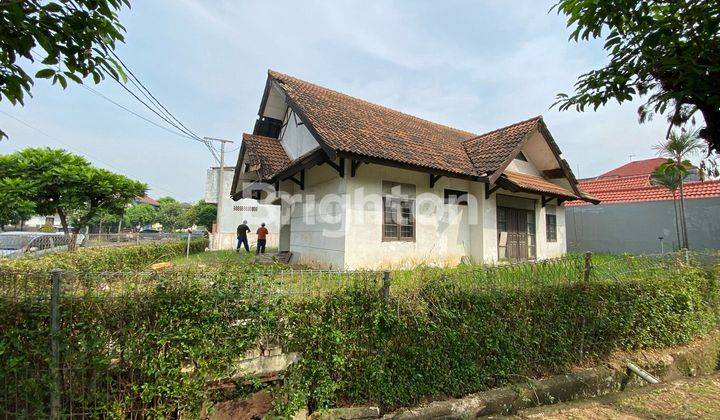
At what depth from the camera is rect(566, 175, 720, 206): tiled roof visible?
14.9m

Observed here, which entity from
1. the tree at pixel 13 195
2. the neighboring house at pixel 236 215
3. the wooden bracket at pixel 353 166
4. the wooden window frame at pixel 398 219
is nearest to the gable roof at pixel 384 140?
the wooden bracket at pixel 353 166

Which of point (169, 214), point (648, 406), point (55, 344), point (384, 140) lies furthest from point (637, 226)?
point (169, 214)

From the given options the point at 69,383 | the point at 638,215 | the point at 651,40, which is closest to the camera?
the point at 69,383

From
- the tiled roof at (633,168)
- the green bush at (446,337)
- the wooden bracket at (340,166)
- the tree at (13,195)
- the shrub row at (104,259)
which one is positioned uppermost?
the tiled roof at (633,168)

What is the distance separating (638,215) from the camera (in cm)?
1609

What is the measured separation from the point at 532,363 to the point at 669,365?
3227 millimetres

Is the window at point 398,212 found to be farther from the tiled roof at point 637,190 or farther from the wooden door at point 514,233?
the tiled roof at point 637,190

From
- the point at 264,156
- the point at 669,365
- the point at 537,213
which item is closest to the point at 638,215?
the point at 537,213

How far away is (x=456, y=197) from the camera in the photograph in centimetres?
1121

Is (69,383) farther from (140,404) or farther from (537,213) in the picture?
(537,213)

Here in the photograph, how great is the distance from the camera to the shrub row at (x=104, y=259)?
16.9 ft

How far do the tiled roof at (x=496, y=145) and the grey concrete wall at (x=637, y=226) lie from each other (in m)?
8.45

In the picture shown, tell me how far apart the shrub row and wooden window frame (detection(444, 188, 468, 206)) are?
29.2 feet

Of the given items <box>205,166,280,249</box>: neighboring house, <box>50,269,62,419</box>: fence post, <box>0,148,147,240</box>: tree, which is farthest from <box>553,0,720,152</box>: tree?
<box>205,166,280,249</box>: neighboring house
